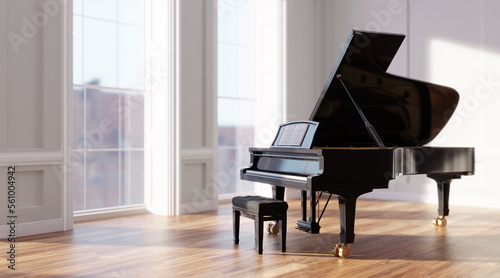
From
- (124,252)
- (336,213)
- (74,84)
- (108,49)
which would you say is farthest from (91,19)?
(336,213)

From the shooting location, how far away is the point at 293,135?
152 inches

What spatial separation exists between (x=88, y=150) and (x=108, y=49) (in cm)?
110

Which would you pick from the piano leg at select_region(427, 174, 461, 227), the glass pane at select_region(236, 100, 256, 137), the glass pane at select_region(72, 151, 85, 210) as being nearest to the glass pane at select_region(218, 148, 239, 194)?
the glass pane at select_region(236, 100, 256, 137)

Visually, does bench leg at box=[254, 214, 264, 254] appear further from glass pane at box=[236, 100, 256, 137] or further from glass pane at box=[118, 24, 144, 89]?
glass pane at box=[236, 100, 256, 137]

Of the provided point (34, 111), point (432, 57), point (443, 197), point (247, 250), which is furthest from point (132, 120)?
point (432, 57)

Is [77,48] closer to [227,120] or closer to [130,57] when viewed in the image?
[130,57]

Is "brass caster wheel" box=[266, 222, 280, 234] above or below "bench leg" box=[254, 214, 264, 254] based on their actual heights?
below

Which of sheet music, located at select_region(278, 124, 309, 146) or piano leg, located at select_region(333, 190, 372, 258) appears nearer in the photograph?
piano leg, located at select_region(333, 190, 372, 258)

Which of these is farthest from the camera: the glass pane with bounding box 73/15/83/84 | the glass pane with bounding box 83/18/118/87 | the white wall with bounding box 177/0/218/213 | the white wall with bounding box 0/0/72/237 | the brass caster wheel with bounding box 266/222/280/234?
the white wall with bounding box 177/0/218/213

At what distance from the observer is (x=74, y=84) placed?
16.2 feet

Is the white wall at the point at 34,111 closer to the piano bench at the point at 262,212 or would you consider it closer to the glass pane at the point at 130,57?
the glass pane at the point at 130,57

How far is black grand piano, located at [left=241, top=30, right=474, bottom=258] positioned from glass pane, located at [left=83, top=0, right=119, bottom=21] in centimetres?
232

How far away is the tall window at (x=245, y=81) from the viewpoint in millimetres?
6512

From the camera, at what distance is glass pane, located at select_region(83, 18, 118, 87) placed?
5031 millimetres
